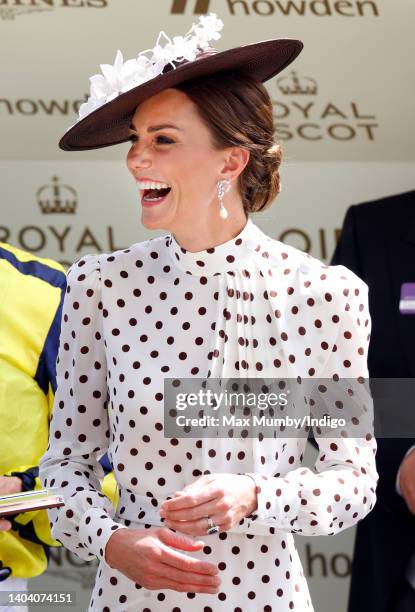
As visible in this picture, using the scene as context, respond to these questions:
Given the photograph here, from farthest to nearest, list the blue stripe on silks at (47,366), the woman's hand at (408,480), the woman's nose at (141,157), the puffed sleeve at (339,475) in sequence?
the woman's hand at (408,480)
the blue stripe on silks at (47,366)
the woman's nose at (141,157)
the puffed sleeve at (339,475)

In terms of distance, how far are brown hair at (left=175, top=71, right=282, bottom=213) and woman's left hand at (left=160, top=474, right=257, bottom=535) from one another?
0.64 m

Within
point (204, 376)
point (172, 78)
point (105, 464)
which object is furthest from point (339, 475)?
point (172, 78)

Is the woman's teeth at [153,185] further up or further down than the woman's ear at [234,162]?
Answer: further down

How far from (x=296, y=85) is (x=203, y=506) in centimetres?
175

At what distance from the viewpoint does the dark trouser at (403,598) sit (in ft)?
10.3

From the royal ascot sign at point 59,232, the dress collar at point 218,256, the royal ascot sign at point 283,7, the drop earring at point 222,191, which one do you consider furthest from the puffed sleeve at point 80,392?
the royal ascot sign at point 283,7

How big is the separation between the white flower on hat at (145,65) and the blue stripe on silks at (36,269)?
0.71m

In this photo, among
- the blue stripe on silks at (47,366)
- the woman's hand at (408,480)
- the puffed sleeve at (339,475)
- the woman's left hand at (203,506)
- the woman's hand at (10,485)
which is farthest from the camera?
the woman's hand at (408,480)

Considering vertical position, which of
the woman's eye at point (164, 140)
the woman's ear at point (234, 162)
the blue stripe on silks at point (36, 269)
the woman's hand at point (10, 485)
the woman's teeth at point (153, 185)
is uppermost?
the woman's eye at point (164, 140)

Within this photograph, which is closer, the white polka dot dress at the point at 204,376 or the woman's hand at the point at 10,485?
the white polka dot dress at the point at 204,376

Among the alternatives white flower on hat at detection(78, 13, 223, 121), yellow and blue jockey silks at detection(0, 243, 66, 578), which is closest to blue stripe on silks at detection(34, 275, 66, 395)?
yellow and blue jockey silks at detection(0, 243, 66, 578)

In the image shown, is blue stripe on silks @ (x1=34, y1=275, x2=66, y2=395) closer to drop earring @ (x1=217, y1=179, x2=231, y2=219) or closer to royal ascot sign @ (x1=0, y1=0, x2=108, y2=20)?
drop earring @ (x1=217, y1=179, x2=231, y2=219)

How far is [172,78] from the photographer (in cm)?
236

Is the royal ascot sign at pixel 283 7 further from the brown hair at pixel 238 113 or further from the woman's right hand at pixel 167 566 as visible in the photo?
the woman's right hand at pixel 167 566
